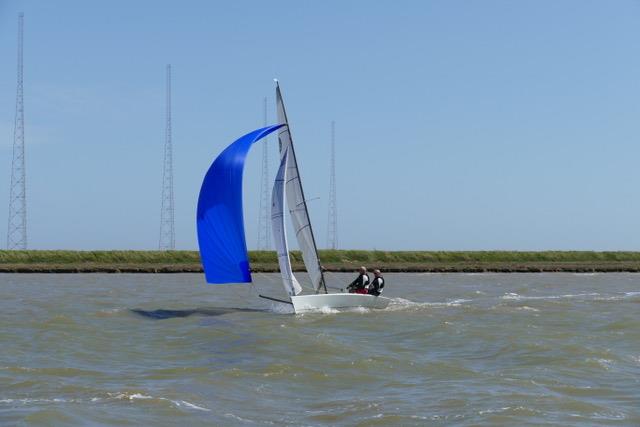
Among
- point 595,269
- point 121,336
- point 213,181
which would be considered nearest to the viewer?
point 121,336

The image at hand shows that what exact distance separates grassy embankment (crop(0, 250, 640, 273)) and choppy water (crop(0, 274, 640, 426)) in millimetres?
24023

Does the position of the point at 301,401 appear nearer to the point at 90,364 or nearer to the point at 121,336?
the point at 90,364

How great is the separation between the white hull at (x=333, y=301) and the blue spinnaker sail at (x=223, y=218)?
1.66 meters

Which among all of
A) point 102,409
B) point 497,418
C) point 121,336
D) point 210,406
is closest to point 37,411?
point 102,409

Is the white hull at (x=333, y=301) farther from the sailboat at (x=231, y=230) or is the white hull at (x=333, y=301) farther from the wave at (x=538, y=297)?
the wave at (x=538, y=297)

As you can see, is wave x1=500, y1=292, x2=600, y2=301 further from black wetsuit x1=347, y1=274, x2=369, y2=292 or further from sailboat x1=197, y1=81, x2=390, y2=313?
sailboat x1=197, y1=81, x2=390, y2=313

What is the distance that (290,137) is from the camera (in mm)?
25906

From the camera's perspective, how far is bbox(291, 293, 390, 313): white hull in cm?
2430

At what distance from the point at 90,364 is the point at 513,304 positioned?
16195 mm

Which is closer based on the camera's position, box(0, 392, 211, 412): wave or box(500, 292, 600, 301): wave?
box(0, 392, 211, 412): wave

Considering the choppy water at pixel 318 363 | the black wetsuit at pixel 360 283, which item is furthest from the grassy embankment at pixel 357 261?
the black wetsuit at pixel 360 283

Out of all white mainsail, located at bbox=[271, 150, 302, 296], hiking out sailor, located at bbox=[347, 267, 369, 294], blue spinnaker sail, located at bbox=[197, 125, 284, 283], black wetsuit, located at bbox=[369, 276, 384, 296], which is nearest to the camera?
blue spinnaker sail, located at bbox=[197, 125, 284, 283]

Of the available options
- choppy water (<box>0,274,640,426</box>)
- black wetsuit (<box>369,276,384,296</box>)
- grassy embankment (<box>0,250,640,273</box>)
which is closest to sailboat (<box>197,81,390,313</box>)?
choppy water (<box>0,274,640,426</box>)

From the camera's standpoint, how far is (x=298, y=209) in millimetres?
25797
